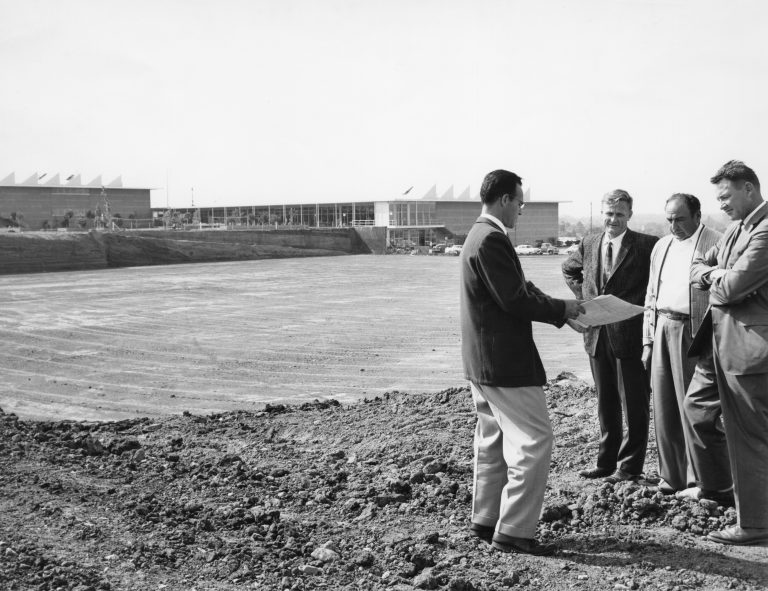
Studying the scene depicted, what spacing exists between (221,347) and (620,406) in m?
10.7

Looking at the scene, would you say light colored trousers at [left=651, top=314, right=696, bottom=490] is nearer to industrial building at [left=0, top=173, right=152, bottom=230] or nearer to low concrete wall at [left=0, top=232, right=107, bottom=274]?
low concrete wall at [left=0, top=232, right=107, bottom=274]

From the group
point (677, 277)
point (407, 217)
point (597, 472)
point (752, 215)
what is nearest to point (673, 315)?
point (677, 277)

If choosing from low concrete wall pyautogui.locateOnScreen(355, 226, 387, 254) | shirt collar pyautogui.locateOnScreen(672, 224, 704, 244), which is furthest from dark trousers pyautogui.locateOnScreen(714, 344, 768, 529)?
low concrete wall pyautogui.locateOnScreen(355, 226, 387, 254)

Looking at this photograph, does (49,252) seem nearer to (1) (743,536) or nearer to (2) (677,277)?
(2) (677,277)

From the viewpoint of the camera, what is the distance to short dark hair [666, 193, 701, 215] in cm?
494

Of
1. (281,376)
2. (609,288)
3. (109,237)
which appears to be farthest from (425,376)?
(109,237)

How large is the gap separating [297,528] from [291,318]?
1470 cm

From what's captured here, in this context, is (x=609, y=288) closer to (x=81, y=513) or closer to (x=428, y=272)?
(x=81, y=513)

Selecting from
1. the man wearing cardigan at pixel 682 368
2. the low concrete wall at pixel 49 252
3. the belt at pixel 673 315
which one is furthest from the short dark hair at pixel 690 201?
the low concrete wall at pixel 49 252

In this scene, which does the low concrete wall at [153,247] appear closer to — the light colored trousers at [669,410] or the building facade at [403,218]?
the building facade at [403,218]

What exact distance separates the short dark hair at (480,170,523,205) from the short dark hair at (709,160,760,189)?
39.3 inches

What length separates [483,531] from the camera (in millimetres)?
4180

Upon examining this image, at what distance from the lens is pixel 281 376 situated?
39.8 feet

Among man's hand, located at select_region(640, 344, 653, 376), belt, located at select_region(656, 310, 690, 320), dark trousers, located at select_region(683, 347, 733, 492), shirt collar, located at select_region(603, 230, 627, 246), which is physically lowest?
dark trousers, located at select_region(683, 347, 733, 492)
